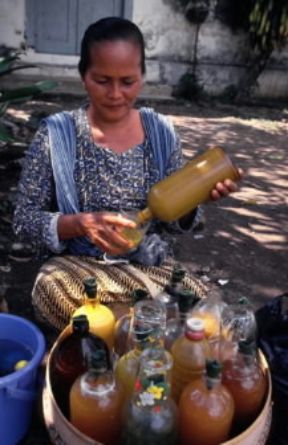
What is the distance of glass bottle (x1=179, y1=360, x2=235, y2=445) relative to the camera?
155cm

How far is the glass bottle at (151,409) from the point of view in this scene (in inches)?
57.8

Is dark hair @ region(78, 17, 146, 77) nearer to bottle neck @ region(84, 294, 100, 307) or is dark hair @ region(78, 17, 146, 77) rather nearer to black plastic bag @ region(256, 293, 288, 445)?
bottle neck @ region(84, 294, 100, 307)

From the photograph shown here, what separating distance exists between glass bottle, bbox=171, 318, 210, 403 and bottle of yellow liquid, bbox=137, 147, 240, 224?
18.2 inches

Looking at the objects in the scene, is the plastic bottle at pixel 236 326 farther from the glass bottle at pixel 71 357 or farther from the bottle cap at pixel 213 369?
the glass bottle at pixel 71 357

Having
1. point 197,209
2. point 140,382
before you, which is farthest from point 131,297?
point 140,382

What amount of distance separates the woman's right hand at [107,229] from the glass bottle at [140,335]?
28 centimetres

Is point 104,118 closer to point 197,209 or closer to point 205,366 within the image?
point 197,209

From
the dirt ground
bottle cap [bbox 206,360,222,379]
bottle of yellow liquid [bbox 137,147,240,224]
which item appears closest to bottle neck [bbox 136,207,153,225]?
bottle of yellow liquid [bbox 137,147,240,224]

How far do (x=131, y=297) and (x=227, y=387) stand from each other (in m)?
0.63

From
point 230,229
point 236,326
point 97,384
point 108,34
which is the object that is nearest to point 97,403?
point 97,384

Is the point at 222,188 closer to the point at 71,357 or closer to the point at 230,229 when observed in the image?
the point at 71,357

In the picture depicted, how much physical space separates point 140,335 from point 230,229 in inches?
108

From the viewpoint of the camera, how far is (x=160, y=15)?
28.2ft

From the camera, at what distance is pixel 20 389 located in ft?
6.39
